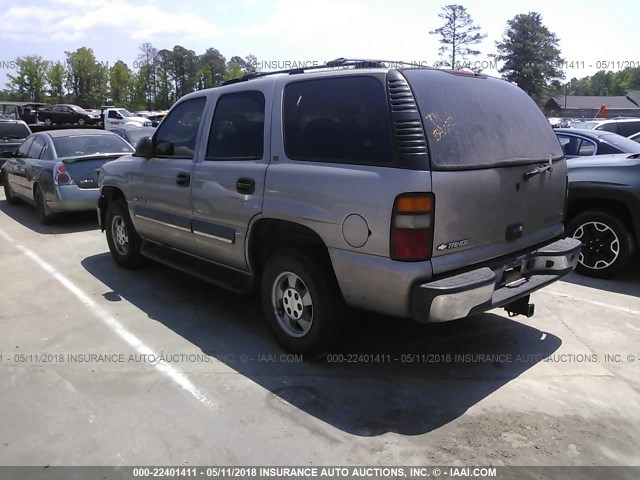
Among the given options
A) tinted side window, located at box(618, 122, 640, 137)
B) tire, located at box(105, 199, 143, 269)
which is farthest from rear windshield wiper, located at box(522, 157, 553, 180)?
tinted side window, located at box(618, 122, 640, 137)

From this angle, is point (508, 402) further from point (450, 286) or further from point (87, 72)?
point (87, 72)

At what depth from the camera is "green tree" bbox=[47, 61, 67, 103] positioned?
228 ft

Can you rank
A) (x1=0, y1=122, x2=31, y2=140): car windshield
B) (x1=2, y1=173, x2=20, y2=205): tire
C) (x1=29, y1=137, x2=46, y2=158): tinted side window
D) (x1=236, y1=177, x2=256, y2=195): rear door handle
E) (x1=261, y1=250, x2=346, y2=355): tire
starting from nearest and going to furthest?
(x1=261, y1=250, x2=346, y2=355): tire
(x1=236, y1=177, x2=256, y2=195): rear door handle
(x1=29, y1=137, x2=46, y2=158): tinted side window
(x1=2, y1=173, x2=20, y2=205): tire
(x1=0, y1=122, x2=31, y2=140): car windshield

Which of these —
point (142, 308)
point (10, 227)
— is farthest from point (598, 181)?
point (10, 227)

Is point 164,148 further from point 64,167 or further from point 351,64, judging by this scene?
point 64,167

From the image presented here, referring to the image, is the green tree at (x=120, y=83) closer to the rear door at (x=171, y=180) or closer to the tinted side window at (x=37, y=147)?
the tinted side window at (x=37, y=147)

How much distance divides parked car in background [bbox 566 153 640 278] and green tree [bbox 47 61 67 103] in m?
76.3

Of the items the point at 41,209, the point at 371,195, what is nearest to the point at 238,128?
the point at 371,195

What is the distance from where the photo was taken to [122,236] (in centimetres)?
630

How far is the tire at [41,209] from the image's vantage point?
8953 mm

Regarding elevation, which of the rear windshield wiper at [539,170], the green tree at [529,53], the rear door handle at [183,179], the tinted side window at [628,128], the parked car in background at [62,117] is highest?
the green tree at [529,53]

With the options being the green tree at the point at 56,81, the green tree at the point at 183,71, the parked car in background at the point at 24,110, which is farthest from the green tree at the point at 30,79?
the parked car in background at the point at 24,110

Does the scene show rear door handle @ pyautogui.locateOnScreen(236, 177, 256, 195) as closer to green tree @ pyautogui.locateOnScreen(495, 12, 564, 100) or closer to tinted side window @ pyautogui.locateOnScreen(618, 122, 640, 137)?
tinted side window @ pyautogui.locateOnScreen(618, 122, 640, 137)

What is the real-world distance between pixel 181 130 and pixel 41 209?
17.4 ft
